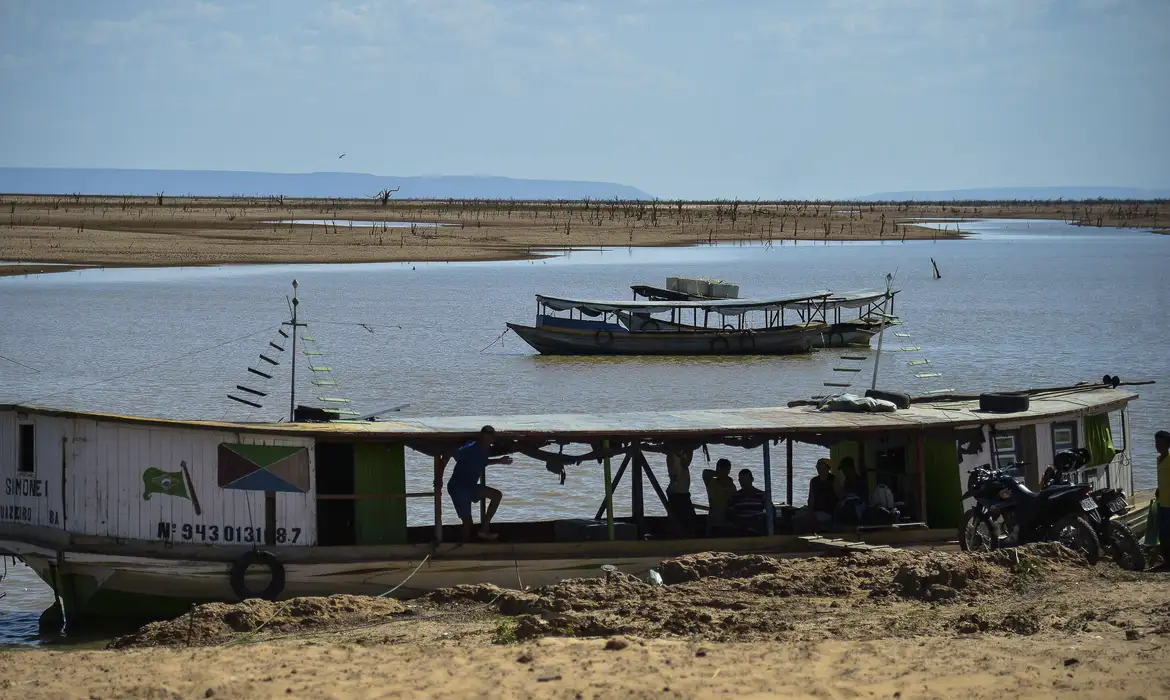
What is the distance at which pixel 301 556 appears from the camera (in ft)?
39.9

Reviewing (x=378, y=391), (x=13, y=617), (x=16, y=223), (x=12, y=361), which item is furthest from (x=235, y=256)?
(x=13, y=617)

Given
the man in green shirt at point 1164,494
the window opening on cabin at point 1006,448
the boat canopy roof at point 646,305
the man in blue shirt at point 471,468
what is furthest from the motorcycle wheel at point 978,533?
the boat canopy roof at point 646,305

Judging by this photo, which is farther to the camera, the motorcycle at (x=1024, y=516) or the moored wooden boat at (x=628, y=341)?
the moored wooden boat at (x=628, y=341)

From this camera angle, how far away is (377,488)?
12.5 metres

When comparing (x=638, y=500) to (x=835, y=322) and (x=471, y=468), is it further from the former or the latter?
(x=835, y=322)

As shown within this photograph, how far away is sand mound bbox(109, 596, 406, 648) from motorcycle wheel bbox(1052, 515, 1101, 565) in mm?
5717

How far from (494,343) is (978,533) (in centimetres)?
2605

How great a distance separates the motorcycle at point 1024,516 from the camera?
11914mm

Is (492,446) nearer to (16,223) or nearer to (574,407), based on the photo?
(574,407)

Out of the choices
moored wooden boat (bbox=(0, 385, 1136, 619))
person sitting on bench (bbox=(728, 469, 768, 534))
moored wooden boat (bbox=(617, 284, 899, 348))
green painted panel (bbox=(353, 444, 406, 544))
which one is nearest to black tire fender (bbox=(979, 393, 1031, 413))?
moored wooden boat (bbox=(0, 385, 1136, 619))

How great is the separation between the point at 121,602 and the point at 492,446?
3.58m

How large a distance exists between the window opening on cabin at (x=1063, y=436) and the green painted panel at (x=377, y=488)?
665 centimetres

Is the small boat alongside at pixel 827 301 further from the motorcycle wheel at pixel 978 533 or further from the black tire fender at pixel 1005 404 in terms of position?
the motorcycle wheel at pixel 978 533

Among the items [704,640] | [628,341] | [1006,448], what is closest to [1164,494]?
[1006,448]
